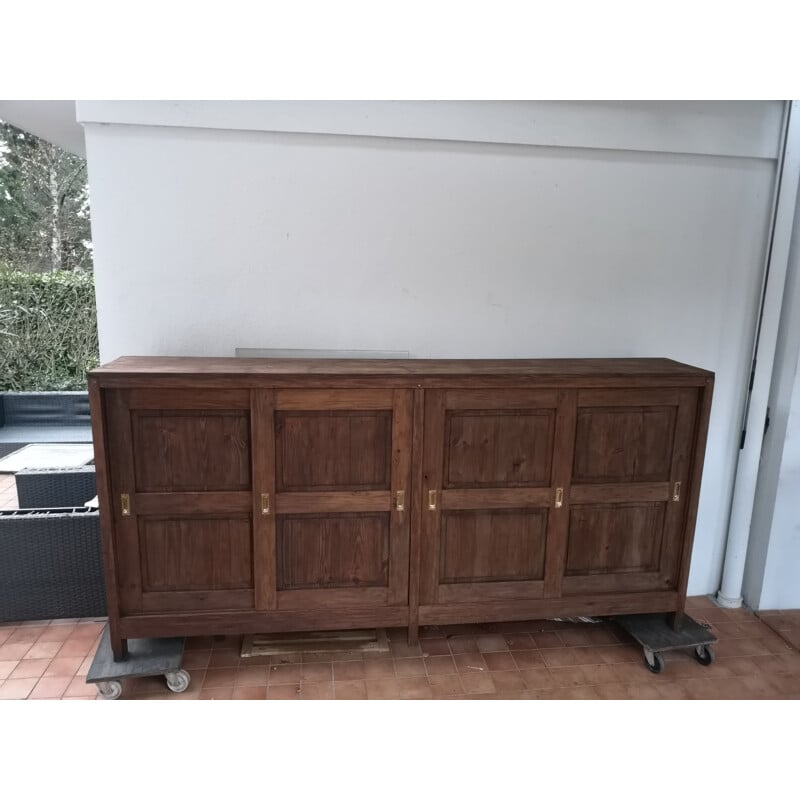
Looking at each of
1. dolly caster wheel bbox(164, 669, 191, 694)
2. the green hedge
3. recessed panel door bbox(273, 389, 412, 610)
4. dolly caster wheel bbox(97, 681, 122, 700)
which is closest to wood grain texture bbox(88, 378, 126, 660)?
dolly caster wheel bbox(97, 681, 122, 700)

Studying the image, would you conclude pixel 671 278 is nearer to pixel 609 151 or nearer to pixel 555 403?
pixel 609 151

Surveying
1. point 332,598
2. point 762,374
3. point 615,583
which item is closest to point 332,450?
point 332,598

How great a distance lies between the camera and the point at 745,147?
322 centimetres

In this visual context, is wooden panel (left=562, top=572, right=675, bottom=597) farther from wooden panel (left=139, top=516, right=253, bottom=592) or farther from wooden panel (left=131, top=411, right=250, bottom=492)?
wooden panel (left=131, top=411, right=250, bottom=492)

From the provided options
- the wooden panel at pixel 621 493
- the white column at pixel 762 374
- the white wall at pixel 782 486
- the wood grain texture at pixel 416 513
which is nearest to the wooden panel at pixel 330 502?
the wood grain texture at pixel 416 513

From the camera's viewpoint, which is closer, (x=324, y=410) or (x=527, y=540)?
(x=324, y=410)

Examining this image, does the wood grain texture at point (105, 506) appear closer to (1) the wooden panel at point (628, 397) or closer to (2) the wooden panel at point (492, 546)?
(2) the wooden panel at point (492, 546)

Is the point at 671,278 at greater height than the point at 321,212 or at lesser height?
lesser

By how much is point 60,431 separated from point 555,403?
552cm

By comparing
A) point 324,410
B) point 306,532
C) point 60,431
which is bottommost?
point 60,431

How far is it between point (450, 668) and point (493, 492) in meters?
0.93

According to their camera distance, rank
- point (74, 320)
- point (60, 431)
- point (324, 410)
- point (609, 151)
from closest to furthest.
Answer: point (324, 410) → point (609, 151) → point (60, 431) → point (74, 320)

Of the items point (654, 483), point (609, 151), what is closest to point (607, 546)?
point (654, 483)
